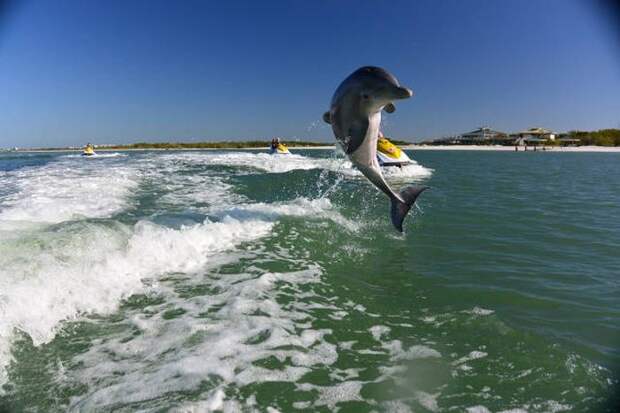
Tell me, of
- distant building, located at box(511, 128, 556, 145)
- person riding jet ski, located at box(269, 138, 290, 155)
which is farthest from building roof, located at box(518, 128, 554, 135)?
person riding jet ski, located at box(269, 138, 290, 155)

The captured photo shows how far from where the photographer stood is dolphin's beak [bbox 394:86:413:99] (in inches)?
242

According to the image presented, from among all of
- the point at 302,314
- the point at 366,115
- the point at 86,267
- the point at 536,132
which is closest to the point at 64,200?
the point at 86,267

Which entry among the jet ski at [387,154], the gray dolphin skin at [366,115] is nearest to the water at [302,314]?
the gray dolphin skin at [366,115]

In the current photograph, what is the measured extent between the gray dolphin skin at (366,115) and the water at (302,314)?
1.12 m

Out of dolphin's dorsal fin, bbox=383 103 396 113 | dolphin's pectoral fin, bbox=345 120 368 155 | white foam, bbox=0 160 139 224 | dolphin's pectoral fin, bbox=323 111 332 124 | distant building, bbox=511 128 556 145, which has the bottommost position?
white foam, bbox=0 160 139 224

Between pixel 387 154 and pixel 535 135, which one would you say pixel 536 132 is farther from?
pixel 387 154

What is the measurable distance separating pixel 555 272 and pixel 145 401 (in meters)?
6.14

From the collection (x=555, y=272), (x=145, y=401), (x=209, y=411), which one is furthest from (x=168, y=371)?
(x=555, y=272)

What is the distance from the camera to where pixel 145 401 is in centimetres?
306

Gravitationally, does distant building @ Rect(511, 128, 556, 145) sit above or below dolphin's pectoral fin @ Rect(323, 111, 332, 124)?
above

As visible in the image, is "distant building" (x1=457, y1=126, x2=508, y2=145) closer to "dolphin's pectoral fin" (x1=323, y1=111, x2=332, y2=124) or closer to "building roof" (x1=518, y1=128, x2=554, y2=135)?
"building roof" (x1=518, y1=128, x2=554, y2=135)

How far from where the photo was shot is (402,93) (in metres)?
6.23

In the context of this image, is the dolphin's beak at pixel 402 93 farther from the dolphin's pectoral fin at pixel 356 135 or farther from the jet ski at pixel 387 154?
the jet ski at pixel 387 154

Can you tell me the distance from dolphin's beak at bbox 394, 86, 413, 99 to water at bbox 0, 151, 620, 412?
2.82 m
